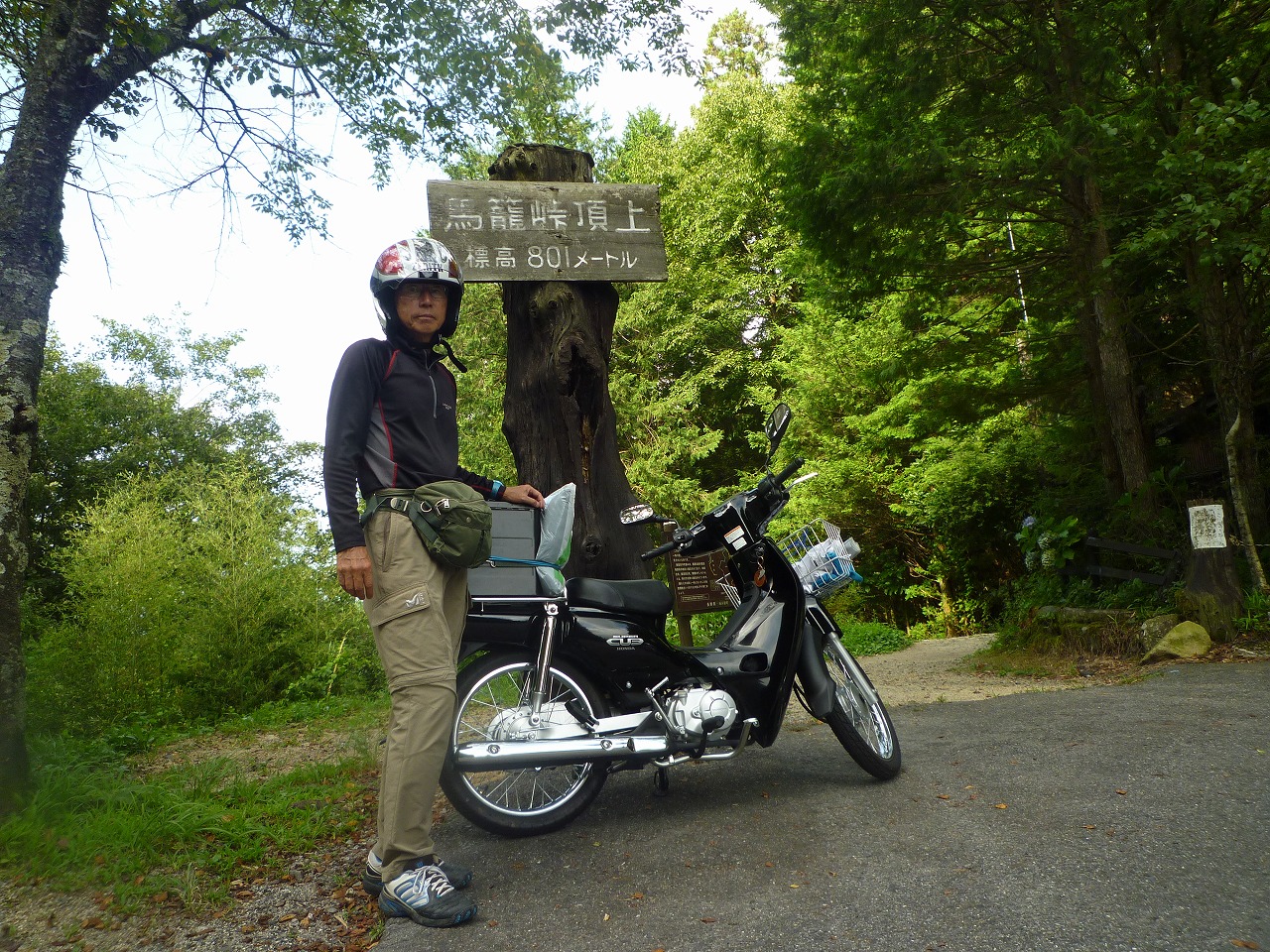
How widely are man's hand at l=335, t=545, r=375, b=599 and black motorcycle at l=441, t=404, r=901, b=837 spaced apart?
53 centimetres

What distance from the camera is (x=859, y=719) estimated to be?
390 cm

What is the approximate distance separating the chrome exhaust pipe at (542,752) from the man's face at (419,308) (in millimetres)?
1439

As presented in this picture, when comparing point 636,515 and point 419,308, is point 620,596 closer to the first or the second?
point 636,515

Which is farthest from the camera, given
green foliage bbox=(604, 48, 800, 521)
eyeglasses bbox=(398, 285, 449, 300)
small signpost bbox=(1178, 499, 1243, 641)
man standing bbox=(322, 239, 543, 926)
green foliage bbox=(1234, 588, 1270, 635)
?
green foliage bbox=(604, 48, 800, 521)

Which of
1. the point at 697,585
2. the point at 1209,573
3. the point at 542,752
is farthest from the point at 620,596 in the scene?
the point at 1209,573

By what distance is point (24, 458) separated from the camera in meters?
3.84

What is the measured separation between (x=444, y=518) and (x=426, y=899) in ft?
3.77

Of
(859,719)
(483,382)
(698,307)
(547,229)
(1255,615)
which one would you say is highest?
(698,307)

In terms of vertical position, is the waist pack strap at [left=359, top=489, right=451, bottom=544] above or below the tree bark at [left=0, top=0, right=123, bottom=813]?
below

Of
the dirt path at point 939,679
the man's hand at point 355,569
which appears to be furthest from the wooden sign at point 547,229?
the dirt path at point 939,679

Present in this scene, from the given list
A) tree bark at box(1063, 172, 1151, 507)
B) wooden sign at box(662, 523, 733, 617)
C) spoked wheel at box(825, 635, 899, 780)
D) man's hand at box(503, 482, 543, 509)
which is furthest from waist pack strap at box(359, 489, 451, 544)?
tree bark at box(1063, 172, 1151, 507)

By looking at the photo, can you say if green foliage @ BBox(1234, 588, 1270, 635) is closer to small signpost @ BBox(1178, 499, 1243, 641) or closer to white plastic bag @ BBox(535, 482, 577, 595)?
small signpost @ BBox(1178, 499, 1243, 641)

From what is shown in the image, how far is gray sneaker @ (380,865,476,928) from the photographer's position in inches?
103

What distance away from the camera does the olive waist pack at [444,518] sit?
288cm
